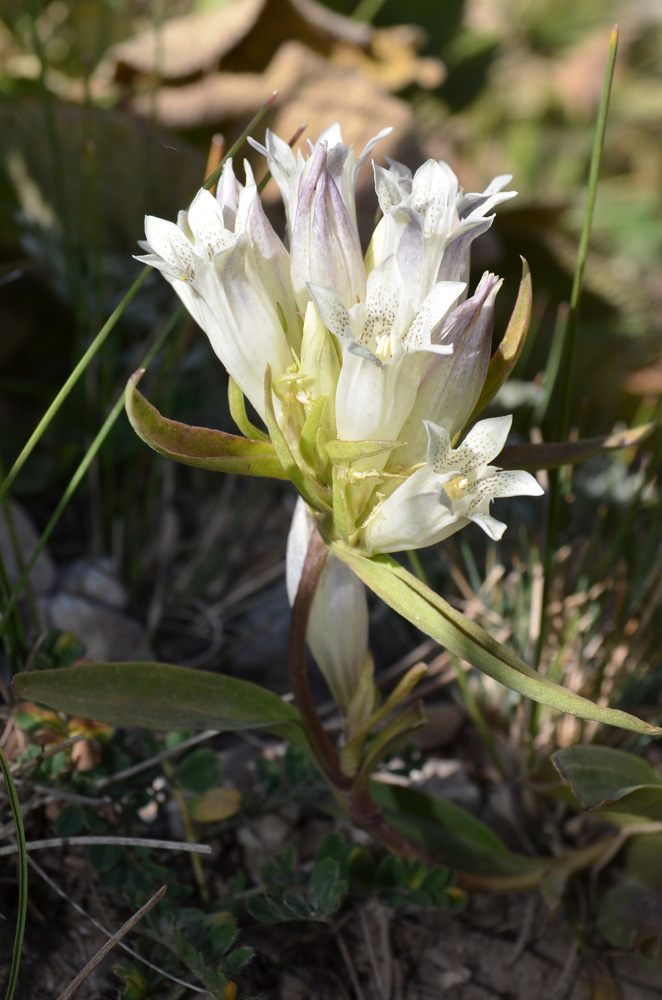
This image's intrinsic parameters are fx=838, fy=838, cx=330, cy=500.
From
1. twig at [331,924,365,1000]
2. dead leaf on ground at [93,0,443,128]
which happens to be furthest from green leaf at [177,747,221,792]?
dead leaf on ground at [93,0,443,128]

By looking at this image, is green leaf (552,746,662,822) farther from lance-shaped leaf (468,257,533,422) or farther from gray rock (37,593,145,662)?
gray rock (37,593,145,662)

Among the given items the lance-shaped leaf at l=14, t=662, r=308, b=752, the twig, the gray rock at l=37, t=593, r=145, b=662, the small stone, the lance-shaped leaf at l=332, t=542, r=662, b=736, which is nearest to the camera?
the lance-shaped leaf at l=332, t=542, r=662, b=736

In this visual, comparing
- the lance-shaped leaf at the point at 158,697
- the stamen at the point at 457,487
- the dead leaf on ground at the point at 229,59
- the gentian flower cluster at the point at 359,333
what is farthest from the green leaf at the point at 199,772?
the dead leaf on ground at the point at 229,59

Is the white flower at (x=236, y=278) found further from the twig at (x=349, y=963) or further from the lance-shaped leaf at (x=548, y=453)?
the twig at (x=349, y=963)

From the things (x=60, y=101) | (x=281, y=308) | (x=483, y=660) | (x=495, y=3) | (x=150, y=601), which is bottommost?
(x=150, y=601)

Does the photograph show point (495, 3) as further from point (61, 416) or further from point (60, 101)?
point (61, 416)

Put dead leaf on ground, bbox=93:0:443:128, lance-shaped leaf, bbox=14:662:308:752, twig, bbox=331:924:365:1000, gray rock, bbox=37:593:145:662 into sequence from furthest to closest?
1. dead leaf on ground, bbox=93:0:443:128
2. gray rock, bbox=37:593:145:662
3. twig, bbox=331:924:365:1000
4. lance-shaped leaf, bbox=14:662:308:752

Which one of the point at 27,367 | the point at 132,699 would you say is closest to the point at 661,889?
the point at 132,699
